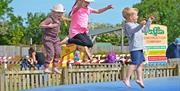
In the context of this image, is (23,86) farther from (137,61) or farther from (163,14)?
(163,14)

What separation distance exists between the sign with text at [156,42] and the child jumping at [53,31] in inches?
367

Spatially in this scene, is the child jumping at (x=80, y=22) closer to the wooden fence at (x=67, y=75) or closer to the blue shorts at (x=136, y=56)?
the blue shorts at (x=136, y=56)

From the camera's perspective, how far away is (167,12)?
65.0 metres

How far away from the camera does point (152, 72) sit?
492 inches

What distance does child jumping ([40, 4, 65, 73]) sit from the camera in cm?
720

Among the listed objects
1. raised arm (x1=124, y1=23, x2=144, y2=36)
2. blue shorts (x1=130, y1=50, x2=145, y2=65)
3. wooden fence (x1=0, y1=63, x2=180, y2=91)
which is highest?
raised arm (x1=124, y1=23, x2=144, y2=36)

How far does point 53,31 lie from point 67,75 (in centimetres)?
377

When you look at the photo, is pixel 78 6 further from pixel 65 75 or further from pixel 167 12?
pixel 167 12

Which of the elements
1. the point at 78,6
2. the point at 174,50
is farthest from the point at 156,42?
the point at 78,6

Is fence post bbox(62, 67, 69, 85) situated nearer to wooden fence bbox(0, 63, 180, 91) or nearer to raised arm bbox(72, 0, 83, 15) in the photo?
wooden fence bbox(0, 63, 180, 91)

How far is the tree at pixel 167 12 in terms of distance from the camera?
5812 centimetres

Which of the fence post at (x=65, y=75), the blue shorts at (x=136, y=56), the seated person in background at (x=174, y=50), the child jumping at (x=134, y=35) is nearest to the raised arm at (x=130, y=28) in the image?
the child jumping at (x=134, y=35)

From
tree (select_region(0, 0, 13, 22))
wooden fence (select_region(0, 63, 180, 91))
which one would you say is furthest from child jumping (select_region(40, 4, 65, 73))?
tree (select_region(0, 0, 13, 22))

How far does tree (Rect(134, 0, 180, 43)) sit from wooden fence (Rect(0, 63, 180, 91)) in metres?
44.1
